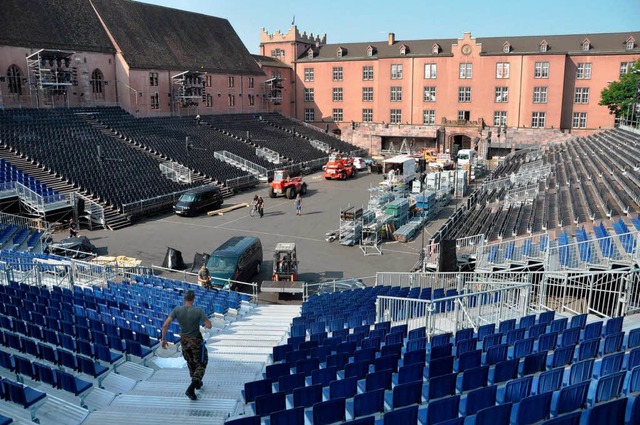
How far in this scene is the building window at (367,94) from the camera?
65.8 metres

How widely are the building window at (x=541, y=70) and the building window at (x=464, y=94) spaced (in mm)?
7114

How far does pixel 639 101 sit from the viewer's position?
33.4 meters

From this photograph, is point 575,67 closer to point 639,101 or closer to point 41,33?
point 639,101

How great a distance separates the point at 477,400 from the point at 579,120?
5756 cm

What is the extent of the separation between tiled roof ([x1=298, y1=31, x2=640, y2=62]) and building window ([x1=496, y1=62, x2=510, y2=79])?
1221 mm

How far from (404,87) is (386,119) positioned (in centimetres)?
433

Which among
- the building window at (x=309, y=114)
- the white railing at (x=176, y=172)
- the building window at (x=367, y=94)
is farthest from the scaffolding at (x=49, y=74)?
the building window at (x=367, y=94)

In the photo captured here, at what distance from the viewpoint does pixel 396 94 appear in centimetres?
6359

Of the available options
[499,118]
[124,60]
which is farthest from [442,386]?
[499,118]

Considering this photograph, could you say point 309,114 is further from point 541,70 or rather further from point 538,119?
point 541,70

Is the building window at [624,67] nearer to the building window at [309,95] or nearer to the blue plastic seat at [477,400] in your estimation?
the building window at [309,95]

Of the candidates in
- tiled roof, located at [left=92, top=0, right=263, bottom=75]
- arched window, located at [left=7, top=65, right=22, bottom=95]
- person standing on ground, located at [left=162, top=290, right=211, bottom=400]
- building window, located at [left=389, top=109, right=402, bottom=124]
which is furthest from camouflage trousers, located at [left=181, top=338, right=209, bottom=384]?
building window, located at [left=389, top=109, right=402, bottom=124]

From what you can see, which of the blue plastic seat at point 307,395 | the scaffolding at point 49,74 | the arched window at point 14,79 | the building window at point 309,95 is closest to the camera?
the blue plastic seat at point 307,395

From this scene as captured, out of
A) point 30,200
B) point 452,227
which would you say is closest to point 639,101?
point 452,227
